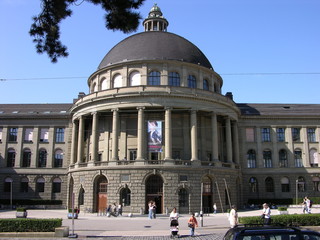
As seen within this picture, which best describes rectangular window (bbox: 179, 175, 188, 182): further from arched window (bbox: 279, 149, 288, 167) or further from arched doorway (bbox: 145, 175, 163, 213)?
arched window (bbox: 279, 149, 288, 167)

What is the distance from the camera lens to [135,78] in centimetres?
4988

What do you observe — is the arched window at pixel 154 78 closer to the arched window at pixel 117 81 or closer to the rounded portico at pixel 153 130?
the rounded portico at pixel 153 130

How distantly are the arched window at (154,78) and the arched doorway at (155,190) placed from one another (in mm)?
13316

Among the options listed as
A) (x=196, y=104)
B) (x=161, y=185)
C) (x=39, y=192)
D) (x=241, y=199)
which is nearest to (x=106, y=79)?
(x=196, y=104)

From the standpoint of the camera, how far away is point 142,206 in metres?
42.9

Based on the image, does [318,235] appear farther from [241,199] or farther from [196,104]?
[241,199]

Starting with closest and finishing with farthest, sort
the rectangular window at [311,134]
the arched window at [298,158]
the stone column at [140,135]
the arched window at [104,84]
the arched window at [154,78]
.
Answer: the stone column at [140,135] < the arched window at [154,78] < the arched window at [104,84] < the arched window at [298,158] < the rectangular window at [311,134]

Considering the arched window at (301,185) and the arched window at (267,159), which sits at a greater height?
the arched window at (267,159)

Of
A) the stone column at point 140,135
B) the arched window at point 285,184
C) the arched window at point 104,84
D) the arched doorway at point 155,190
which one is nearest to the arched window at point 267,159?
the arched window at point 285,184

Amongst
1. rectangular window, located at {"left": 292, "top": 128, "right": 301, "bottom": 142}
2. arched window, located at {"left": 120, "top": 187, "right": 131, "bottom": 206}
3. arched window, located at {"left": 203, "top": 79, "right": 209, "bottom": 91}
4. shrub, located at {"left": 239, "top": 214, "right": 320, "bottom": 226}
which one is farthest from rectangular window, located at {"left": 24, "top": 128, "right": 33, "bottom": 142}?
A: rectangular window, located at {"left": 292, "top": 128, "right": 301, "bottom": 142}

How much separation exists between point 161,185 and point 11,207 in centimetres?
2629

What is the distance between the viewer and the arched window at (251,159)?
6078 centimetres

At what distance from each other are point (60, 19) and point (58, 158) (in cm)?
5030

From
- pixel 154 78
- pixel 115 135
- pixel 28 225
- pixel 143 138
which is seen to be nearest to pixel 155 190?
pixel 143 138
